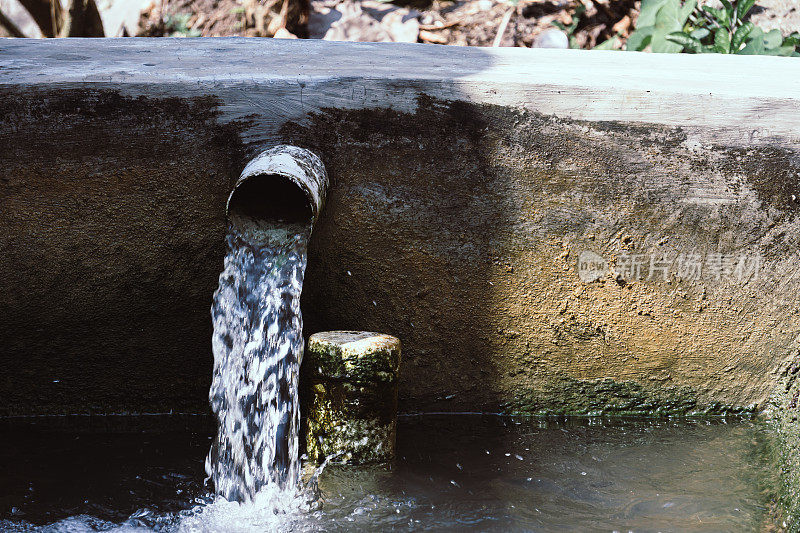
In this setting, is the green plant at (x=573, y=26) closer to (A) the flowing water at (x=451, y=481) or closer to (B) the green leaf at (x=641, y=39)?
(B) the green leaf at (x=641, y=39)

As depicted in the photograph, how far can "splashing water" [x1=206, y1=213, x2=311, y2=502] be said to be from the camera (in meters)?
1.94

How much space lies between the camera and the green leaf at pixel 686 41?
165 inches

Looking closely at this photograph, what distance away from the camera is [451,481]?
6.47 feet

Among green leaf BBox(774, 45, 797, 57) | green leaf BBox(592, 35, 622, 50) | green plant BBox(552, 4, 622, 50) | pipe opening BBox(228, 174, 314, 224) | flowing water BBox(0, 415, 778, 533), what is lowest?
flowing water BBox(0, 415, 778, 533)

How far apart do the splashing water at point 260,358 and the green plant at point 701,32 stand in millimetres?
3087

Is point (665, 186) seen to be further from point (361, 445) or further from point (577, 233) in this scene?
point (361, 445)

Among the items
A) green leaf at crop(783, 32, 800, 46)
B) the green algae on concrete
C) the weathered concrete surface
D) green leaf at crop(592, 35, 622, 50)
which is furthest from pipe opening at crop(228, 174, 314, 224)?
green leaf at crop(592, 35, 622, 50)

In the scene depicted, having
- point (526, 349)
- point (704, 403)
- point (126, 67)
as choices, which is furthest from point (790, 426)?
point (126, 67)

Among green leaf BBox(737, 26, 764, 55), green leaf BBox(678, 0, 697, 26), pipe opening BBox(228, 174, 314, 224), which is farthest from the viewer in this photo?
green leaf BBox(678, 0, 697, 26)

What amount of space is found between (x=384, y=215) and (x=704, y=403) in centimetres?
123

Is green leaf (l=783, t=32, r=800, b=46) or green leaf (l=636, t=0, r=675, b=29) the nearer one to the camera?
green leaf (l=783, t=32, r=800, b=46)

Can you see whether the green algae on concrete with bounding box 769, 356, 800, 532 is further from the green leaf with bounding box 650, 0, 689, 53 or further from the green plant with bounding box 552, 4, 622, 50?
the green plant with bounding box 552, 4, 622, 50

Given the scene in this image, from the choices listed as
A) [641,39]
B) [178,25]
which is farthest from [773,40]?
[178,25]

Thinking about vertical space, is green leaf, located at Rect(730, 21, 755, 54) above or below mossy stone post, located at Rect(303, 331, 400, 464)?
above
